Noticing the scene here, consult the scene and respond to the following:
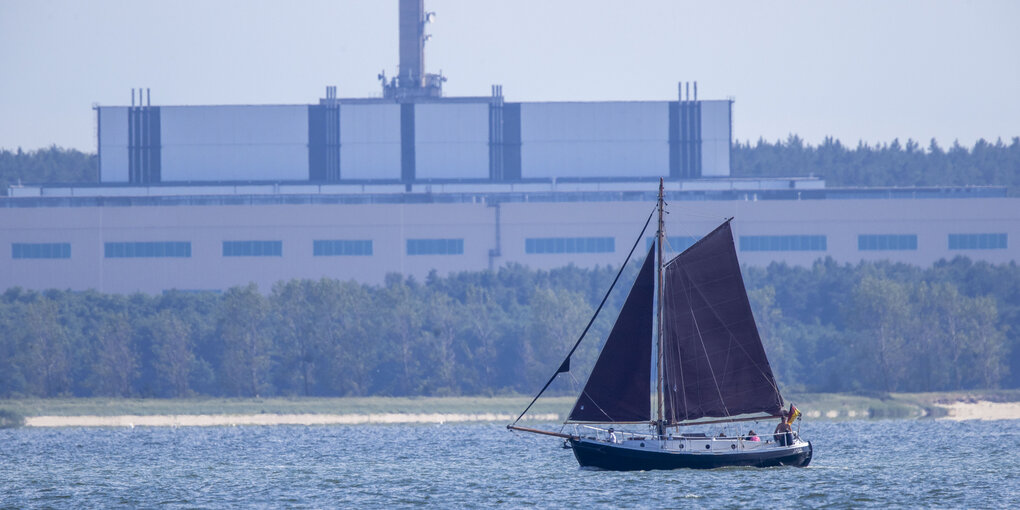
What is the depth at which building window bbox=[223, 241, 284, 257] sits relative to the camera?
129000 millimetres

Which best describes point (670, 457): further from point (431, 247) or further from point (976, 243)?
point (976, 243)

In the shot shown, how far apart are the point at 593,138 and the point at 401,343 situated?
35833mm

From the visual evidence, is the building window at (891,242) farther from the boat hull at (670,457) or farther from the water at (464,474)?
the boat hull at (670,457)

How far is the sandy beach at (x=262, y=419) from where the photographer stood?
10038cm

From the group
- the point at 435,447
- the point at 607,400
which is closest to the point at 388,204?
the point at 435,447

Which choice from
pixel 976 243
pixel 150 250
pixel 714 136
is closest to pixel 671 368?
pixel 150 250

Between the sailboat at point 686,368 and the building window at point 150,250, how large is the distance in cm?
7792

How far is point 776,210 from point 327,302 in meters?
37.8

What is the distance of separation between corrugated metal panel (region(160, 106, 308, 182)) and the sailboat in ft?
296

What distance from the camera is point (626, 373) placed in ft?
182

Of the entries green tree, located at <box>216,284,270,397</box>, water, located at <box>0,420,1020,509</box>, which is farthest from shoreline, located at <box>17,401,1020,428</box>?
water, located at <box>0,420,1020,509</box>

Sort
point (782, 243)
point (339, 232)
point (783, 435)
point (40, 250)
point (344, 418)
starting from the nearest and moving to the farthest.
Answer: point (783, 435), point (344, 418), point (339, 232), point (40, 250), point (782, 243)

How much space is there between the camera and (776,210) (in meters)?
131

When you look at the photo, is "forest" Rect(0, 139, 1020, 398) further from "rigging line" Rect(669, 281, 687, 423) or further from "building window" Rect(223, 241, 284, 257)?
"rigging line" Rect(669, 281, 687, 423)
